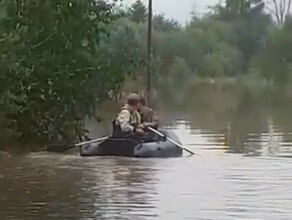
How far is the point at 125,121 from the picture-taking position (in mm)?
20750

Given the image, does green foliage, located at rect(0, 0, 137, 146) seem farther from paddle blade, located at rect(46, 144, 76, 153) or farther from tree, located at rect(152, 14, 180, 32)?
tree, located at rect(152, 14, 180, 32)

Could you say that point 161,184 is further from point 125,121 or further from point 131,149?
point 125,121

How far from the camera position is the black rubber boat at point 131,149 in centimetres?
2028

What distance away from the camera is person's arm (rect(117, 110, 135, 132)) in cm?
2067

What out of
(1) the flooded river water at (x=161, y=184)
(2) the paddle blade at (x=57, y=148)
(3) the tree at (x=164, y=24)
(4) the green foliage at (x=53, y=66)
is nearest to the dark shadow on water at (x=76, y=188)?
(1) the flooded river water at (x=161, y=184)

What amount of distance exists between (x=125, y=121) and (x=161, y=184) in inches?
210

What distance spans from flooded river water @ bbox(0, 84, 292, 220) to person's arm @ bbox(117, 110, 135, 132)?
0.82 m

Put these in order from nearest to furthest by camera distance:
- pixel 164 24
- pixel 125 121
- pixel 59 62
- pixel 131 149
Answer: pixel 131 149 < pixel 125 121 < pixel 59 62 < pixel 164 24

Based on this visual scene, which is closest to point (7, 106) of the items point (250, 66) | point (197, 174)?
point (197, 174)

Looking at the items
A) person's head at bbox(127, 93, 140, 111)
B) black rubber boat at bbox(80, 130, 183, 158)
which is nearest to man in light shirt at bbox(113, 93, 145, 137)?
person's head at bbox(127, 93, 140, 111)

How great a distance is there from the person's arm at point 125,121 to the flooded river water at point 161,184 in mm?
824

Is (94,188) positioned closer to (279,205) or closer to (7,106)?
(279,205)

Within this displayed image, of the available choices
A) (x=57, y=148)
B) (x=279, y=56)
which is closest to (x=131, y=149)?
(x=57, y=148)

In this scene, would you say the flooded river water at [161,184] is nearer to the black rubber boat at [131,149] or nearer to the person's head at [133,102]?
the black rubber boat at [131,149]
